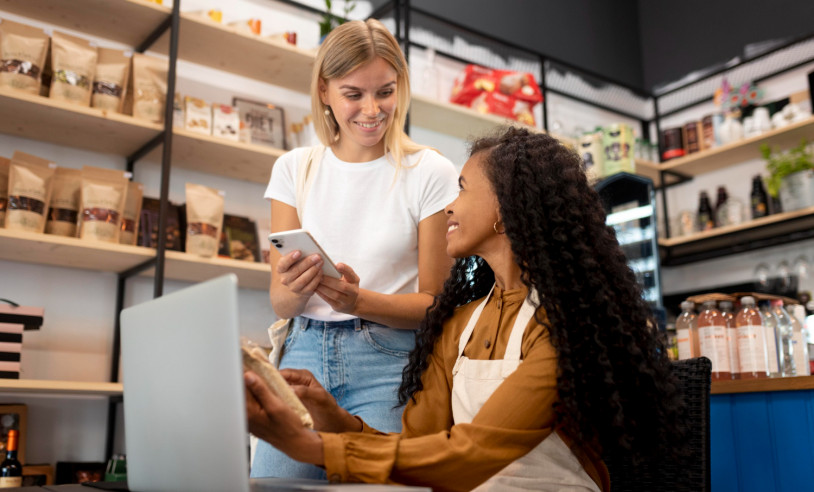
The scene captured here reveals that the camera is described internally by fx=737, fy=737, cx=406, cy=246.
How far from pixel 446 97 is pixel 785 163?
195 centimetres

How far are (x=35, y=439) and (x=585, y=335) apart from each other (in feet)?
7.55

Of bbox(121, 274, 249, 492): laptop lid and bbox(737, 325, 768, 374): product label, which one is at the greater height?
bbox(737, 325, 768, 374): product label

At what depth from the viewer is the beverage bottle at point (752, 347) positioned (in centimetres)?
199

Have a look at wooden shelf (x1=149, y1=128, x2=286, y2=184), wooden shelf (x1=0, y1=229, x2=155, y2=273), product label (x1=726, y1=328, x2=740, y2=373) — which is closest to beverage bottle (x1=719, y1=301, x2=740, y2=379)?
product label (x1=726, y1=328, x2=740, y2=373)

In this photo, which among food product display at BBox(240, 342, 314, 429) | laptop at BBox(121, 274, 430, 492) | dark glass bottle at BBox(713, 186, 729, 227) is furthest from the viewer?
dark glass bottle at BBox(713, 186, 729, 227)

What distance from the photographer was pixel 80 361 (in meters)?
2.88

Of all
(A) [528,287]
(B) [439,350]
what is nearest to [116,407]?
(B) [439,350]

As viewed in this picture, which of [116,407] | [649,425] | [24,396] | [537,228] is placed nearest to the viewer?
[649,425]

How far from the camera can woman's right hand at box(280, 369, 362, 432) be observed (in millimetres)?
1318

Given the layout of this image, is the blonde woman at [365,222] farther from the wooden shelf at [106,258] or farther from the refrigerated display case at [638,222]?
the refrigerated display case at [638,222]

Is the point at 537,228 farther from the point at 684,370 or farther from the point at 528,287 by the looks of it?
the point at 684,370

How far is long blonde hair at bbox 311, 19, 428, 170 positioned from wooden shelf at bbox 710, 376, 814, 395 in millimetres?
957

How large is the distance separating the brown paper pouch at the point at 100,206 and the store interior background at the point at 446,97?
353mm

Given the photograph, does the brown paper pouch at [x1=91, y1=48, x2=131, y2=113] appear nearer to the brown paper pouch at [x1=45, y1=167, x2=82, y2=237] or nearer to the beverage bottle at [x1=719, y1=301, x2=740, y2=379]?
the brown paper pouch at [x1=45, y1=167, x2=82, y2=237]
